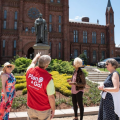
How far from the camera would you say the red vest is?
7.11 feet

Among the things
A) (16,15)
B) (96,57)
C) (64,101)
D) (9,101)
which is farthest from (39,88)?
(96,57)

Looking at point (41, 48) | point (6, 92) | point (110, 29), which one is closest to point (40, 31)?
point (41, 48)

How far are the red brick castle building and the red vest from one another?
2582 cm

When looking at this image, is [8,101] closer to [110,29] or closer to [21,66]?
[21,66]

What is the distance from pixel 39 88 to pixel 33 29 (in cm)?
3051

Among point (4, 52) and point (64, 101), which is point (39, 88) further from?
point (4, 52)

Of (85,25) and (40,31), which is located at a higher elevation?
(85,25)

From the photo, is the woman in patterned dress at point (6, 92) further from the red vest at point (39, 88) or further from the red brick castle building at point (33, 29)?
the red brick castle building at point (33, 29)

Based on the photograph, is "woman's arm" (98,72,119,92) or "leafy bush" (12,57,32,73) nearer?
"woman's arm" (98,72,119,92)

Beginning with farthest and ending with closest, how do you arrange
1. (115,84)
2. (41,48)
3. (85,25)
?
(85,25)
(41,48)
(115,84)

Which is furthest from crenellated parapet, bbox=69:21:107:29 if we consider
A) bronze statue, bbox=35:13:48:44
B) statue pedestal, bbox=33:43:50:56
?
statue pedestal, bbox=33:43:50:56

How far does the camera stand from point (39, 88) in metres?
2.20

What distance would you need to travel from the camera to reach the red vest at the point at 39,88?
2.17 meters

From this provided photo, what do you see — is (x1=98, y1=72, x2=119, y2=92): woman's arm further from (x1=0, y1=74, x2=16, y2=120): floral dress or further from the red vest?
(x1=0, y1=74, x2=16, y2=120): floral dress
